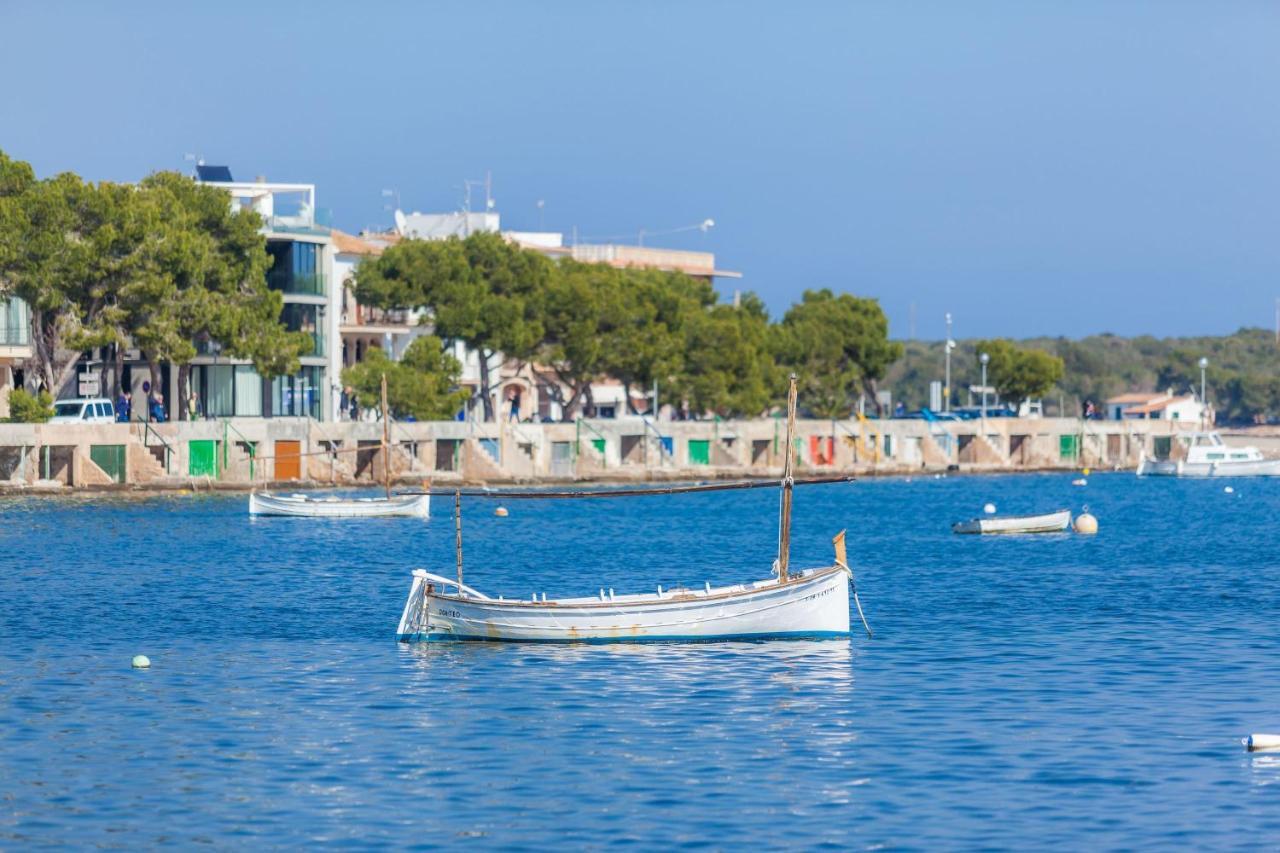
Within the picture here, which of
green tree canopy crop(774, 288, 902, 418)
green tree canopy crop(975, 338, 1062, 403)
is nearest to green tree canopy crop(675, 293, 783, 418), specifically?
green tree canopy crop(774, 288, 902, 418)

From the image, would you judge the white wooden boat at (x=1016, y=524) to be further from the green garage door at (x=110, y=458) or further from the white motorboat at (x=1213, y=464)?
the white motorboat at (x=1213, y=464)

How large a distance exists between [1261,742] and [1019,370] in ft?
468

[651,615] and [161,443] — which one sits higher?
[161,443]

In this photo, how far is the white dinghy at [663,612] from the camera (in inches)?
1697

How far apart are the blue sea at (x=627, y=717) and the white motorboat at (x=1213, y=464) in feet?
287

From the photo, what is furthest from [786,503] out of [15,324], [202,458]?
[15,324]

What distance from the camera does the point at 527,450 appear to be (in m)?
122

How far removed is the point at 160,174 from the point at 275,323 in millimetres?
10032

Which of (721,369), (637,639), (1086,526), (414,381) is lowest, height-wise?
(637,639)

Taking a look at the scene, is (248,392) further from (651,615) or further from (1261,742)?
(1261,742)

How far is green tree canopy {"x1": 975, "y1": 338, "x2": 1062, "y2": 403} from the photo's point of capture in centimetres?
17075

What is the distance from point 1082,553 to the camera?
3024 inches

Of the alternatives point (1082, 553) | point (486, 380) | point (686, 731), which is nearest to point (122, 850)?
point (686, 731)

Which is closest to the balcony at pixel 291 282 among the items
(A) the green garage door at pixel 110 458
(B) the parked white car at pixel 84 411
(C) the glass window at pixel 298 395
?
(C) the glass window at pixel 298 395
